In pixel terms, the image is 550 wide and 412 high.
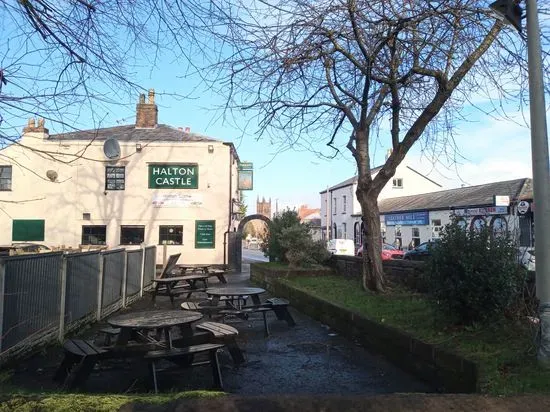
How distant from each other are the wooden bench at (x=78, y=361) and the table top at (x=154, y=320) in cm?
40

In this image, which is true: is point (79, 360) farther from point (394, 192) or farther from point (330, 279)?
point (394, 192)

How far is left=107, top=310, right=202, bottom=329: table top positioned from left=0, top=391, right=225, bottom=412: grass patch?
1.86 metres

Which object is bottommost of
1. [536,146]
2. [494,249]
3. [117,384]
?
[117,384]

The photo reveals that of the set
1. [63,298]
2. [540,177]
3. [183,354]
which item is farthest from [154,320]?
[540,177]

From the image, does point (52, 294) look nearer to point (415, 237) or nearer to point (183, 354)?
point (183, 354)

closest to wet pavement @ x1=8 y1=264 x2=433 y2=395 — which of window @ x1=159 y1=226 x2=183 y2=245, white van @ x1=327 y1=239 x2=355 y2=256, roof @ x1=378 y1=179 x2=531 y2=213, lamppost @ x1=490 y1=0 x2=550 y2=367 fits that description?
lamppost @ x1=490 y1=0 x2=550 y2=367

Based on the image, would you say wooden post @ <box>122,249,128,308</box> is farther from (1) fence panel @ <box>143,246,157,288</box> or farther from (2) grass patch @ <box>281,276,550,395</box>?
(2) grass patch @ <box>281,276,550,395</box>

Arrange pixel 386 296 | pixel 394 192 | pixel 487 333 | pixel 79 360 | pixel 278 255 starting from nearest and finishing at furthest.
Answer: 1. pixel 79 360
2. pixel 487 333
3. pixel 386 296
4. pixel 278 255
5. pixel 394 192

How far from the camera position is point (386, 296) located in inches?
389

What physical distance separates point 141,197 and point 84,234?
11.6 ft

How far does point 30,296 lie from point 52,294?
83cm

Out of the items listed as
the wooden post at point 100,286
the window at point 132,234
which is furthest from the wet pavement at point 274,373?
the window at point 132,234

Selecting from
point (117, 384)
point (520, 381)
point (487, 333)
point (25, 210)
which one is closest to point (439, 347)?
point (487, 333)

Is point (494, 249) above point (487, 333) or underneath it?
above
